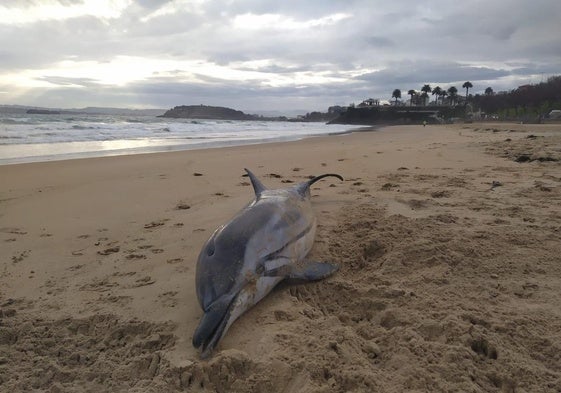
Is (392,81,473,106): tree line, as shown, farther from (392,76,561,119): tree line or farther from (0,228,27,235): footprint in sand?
(0,228,27,235): footprint in sand

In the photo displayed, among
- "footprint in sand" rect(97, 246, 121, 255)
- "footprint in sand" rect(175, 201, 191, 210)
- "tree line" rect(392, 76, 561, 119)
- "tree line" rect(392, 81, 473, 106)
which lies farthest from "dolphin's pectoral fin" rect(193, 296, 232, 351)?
"tree line" rect(392, 81, 473, 106)

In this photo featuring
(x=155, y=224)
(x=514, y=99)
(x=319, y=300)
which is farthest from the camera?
(x=514, y=99)

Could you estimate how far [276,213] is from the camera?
3.29m

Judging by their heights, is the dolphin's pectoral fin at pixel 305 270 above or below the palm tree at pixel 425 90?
below

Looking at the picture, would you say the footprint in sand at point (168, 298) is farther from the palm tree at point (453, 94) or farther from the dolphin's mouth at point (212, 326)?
the palm tree at point (453, 94)

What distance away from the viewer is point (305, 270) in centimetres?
305

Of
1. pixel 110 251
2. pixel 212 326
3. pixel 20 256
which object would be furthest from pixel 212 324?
pixel 20 256

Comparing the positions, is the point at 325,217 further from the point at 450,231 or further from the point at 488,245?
Answer: the point at 488,245

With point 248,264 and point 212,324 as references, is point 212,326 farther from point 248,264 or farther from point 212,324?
point 248,264

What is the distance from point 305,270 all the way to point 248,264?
53cm

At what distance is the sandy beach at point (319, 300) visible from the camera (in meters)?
2.07

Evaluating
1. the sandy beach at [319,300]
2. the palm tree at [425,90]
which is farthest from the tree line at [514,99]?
the sandy beach at [319,300]

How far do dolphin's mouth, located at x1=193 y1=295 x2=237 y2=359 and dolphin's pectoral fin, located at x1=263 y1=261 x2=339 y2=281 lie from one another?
481mm

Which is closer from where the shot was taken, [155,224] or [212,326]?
[212,326]
